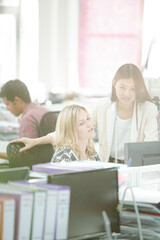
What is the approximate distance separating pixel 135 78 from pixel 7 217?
5.38 ft

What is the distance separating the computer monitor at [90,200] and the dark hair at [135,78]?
3.78 feet

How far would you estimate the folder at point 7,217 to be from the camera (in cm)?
138

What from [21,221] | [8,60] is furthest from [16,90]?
[21,221]

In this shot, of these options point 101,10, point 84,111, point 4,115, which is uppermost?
point 101,10

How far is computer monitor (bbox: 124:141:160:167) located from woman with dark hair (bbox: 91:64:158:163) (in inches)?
23.1

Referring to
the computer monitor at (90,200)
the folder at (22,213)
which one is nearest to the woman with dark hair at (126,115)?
the computer monitor at (90,200)

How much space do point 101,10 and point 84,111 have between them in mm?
5524

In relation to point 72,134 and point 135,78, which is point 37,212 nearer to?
point 72,134

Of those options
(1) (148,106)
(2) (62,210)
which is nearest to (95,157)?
(1) (148,106)

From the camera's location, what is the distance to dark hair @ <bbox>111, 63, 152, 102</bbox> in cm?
282

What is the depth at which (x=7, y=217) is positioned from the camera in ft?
4.56

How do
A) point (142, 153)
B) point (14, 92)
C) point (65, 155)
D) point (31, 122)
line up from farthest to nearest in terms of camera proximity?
point (14, 92) → point (31, 122) → point (65, 155) → point (142, 153)

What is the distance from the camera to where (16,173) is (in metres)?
1.65

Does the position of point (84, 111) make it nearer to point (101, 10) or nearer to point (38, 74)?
point (38, 74)
